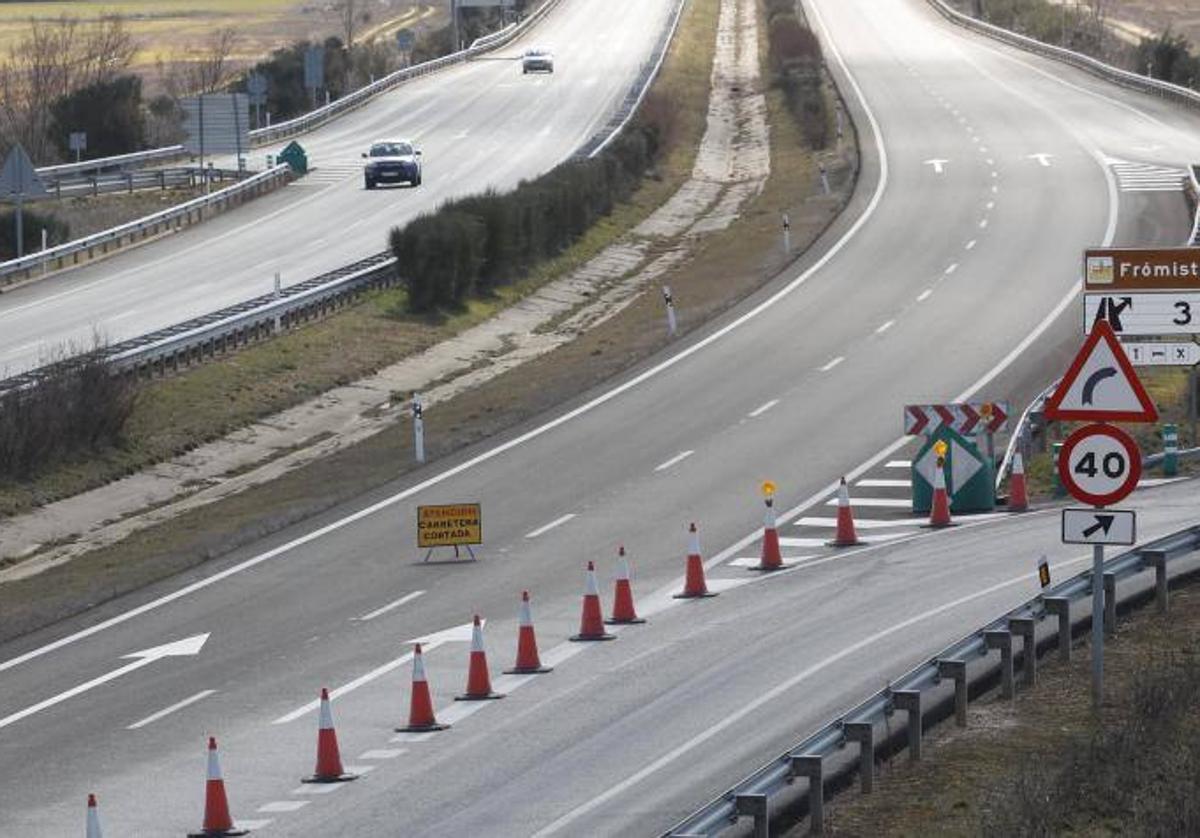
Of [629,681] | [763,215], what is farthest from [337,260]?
[629,681]

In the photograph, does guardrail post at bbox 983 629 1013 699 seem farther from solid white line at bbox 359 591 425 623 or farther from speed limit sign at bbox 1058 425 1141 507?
solid white line at bbox 359 591 425 623

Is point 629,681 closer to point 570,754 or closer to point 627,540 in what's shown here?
point 570,754

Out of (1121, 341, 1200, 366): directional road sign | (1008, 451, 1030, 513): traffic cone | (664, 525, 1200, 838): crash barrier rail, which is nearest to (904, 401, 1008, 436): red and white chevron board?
(1008, 451, 1030, 513): traffic cone

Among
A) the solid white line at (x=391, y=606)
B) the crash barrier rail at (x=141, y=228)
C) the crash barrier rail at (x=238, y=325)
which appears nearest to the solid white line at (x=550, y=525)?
the solid white line at (x=391, y=606)

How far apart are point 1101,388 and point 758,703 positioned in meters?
4.28

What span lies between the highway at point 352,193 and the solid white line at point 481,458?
29.0ft

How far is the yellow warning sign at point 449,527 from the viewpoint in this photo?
85.7 feet

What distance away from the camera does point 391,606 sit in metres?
24.1

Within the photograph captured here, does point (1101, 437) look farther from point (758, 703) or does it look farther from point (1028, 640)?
point (758, 703)

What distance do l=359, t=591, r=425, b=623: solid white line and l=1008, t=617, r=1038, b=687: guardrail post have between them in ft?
24.9

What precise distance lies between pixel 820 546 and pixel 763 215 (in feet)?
114

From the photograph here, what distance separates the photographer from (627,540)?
27.6 metres

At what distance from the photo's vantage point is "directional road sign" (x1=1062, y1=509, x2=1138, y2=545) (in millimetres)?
15383

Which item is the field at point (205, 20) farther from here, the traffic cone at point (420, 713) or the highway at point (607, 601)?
the traffic cone at point (420, 713)
